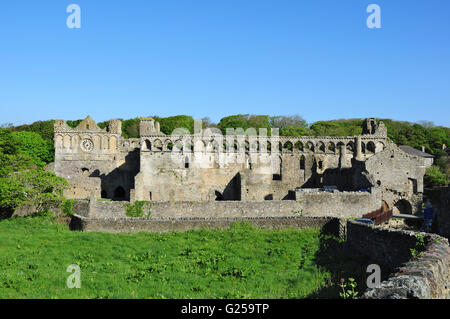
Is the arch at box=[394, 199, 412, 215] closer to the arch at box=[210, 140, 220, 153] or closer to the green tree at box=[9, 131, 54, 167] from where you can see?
the arch at box=[210, 140, 220, 153]

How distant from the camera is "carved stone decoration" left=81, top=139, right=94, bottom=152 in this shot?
44.2m

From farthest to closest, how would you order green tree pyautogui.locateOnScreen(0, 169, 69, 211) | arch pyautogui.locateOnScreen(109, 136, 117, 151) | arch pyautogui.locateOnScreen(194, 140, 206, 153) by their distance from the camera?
arch pyautogui.locateOnScreen(109, 136, 117, 151), arch pyautogui.locateOnScreen(194, 140, 206, 153), green tree pyautogui.locateOnScreen(0, 169, 69, 211)

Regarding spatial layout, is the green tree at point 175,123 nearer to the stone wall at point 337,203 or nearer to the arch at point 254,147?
the arch at point 254,147

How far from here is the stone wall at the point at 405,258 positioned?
22.8 ft

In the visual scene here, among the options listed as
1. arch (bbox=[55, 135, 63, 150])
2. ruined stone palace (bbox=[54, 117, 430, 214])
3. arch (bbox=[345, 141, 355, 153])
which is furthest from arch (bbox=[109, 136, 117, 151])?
arch (bbox=[345, 141, 355, 153])

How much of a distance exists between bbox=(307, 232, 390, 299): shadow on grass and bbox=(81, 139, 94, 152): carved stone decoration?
105 ft

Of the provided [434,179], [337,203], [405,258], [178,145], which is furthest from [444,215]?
[434,179]

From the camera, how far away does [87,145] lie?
145 ft

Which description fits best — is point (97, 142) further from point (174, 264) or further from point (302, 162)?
point (174, 264)

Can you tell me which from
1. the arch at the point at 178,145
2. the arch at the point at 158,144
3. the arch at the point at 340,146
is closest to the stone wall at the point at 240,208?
the arch at the point at 178,145

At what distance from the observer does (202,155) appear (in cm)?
3866

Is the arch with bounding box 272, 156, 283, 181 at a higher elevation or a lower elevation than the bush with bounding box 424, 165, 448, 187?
higher

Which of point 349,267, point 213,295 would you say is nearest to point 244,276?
point 213,295
